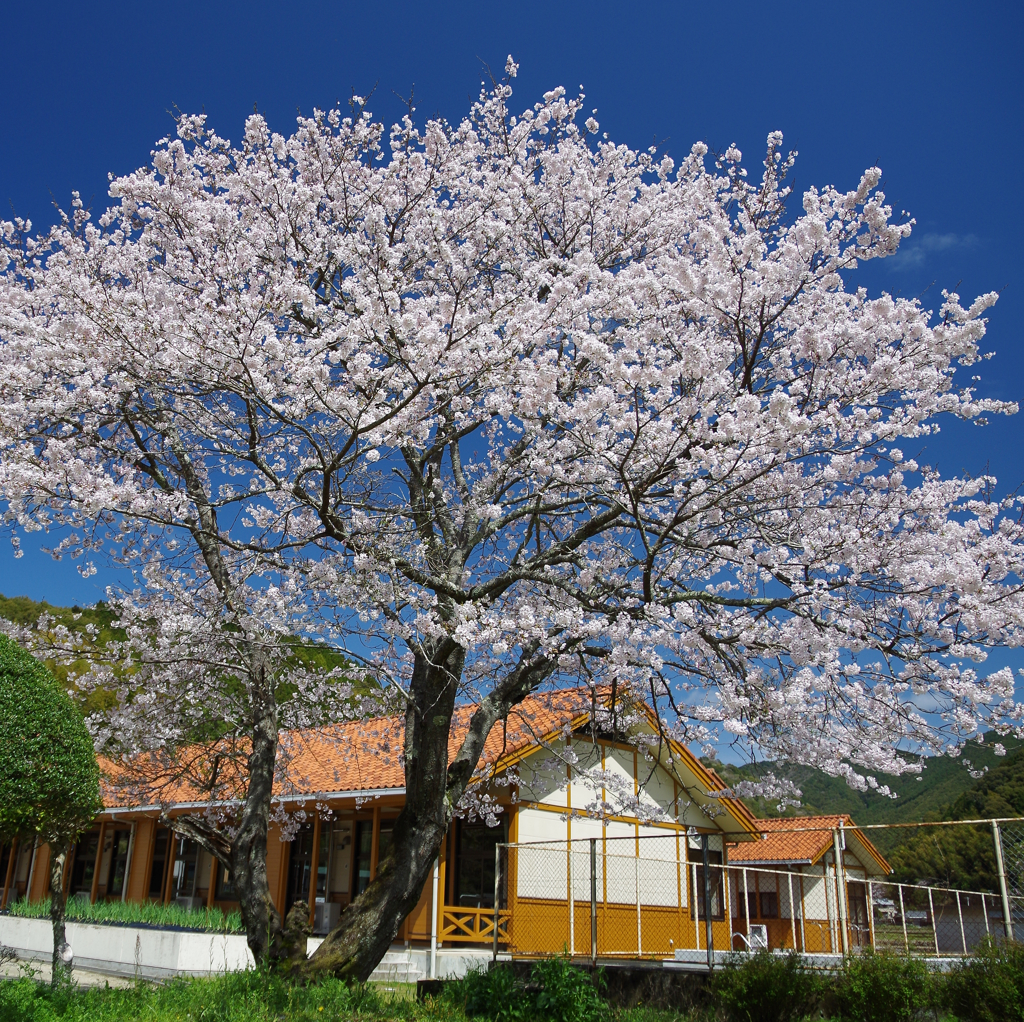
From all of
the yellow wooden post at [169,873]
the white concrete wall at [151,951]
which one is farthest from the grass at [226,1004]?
the yellow wooden post at [169,873]

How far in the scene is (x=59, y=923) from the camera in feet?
26.9

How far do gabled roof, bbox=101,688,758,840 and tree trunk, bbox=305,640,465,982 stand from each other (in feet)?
5.32

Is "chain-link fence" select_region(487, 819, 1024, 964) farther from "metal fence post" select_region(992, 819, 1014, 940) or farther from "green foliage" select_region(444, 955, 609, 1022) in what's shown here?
"metal fence post" select_region(992, 819, 1014, 940)

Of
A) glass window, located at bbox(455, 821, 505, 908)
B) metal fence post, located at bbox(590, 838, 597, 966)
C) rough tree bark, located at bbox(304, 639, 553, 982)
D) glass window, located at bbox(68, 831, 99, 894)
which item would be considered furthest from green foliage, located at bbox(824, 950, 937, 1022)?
glass window, located at bbox(68, 831, 99, 894)

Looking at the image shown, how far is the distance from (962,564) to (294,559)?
5.91m

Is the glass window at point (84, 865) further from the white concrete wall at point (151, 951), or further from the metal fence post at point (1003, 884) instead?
the metal fence post at point (1003, 884)

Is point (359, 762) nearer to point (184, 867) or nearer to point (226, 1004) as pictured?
point (184, 867)

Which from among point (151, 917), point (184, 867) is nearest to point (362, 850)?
point (151, 917)

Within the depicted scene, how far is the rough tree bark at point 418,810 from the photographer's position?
24.6ft

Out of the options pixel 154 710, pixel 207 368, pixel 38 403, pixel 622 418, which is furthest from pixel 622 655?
pixel 154 710

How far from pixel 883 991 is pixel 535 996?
129 inches

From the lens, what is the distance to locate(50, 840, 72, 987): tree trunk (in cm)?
797

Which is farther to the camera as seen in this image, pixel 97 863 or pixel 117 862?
pixel 117 862

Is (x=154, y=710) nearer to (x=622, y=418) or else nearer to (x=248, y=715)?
(x=248, y=715)
